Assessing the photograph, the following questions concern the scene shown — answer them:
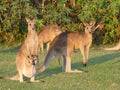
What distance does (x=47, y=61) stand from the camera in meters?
10.3

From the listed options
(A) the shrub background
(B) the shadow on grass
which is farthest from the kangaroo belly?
(A) the shrub background

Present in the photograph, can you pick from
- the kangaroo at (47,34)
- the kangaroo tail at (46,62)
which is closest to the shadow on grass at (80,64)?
the kangaroo tail at (46,62)

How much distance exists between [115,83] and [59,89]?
1.22 m

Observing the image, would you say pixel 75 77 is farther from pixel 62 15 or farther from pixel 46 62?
pixel 62 15

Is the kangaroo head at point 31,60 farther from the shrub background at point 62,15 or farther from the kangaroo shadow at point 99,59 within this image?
the shrub background at point 62,15

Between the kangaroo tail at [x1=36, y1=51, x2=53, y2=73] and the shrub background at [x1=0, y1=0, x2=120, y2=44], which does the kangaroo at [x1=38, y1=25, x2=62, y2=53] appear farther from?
the kangaroo tail at [x1=36, y1=51, x2=53, y2=73]

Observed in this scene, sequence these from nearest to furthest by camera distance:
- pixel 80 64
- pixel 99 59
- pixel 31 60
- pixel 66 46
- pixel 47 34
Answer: pixel 31 60, pixel 66 46, pixel 80 64, pixel 99 59, pixel 47 34

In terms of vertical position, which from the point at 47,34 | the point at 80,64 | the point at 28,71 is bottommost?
the point at 80,64

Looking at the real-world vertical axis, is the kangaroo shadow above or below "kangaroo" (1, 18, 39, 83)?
below

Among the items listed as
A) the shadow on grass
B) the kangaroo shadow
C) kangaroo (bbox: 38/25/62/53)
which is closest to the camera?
the shadow on grass

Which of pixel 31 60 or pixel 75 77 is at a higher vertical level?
pixel 31 60

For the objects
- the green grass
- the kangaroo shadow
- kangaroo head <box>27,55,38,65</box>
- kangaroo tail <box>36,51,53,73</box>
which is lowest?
the kangaroo shadow

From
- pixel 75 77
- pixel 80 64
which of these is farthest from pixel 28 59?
pixel 80 64

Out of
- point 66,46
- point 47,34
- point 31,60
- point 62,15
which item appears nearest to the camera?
point 31,60
